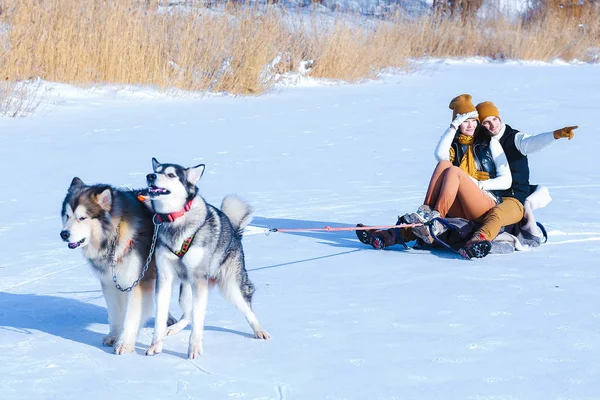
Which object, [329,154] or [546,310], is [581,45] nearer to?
[329,154]

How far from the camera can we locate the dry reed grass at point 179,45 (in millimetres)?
11539

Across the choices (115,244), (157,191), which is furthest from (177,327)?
(157,191)

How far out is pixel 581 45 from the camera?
20984 millimetres

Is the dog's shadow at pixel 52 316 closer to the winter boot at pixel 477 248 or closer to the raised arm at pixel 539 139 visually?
the winter boot at pixel 477 248

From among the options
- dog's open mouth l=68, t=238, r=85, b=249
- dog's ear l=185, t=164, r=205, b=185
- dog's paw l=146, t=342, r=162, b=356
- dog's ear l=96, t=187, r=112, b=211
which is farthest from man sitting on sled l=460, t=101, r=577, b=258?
dog's open mouth l=68, t=238, r=85, b=249

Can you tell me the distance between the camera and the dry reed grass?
11.5m

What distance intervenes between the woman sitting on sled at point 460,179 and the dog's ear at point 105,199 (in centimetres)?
231

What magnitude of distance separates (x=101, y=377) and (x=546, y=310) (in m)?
2.17

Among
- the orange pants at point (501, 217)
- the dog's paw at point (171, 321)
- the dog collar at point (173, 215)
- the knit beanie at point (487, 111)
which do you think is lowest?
the dog's paw at point (171, 321)

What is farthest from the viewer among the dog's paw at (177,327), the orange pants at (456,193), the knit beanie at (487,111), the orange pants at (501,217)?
the knit beanie at (487,111)

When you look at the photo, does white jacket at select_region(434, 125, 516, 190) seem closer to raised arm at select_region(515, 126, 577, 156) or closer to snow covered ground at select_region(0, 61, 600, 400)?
raised arm at select_region(515, 126, 577, 156)

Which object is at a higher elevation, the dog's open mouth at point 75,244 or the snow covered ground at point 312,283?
the dog's open mouth at point 75,244

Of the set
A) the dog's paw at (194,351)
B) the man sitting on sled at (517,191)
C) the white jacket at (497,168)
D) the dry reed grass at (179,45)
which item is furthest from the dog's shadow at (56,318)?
the dry reed grass at (179,45)

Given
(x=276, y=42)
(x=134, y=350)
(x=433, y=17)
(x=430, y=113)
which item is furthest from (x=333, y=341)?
(x=433, y=17)
